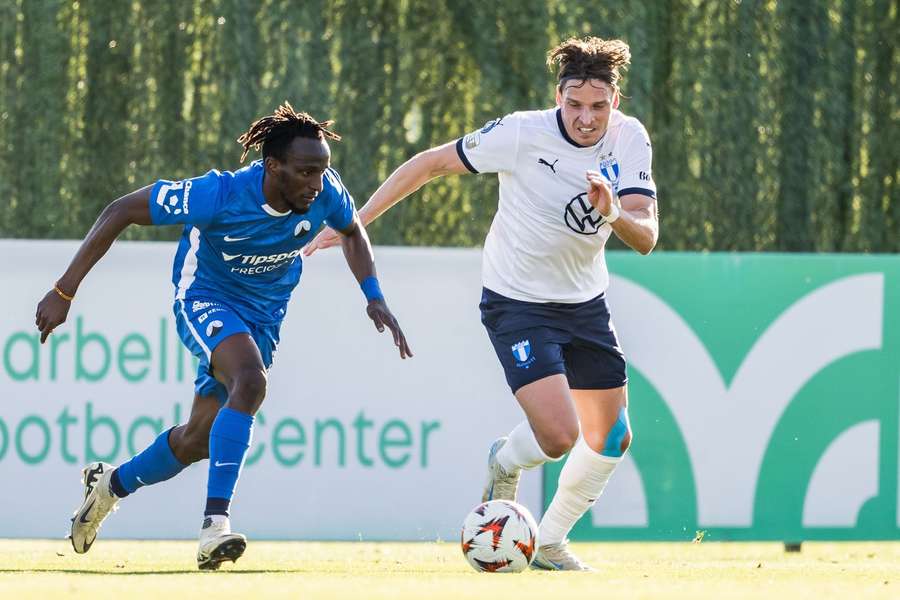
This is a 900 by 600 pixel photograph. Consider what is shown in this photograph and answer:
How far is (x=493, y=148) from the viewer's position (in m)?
7.42

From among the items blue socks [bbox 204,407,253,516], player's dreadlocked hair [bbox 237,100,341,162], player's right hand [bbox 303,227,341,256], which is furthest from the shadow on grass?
player's dreadlocked hair [bbox 237,100,341,162]

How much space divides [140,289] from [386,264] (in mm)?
1453

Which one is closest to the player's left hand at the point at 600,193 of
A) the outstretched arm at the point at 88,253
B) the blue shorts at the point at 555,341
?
the blue shorts at the point at 555,341

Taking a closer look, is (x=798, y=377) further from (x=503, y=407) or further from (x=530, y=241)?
(x=530, y=241)

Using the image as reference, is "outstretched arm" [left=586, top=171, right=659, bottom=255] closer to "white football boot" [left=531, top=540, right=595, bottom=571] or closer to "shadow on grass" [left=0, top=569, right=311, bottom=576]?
"white football boot" [left=531, top=540, right=595, bottom=571]

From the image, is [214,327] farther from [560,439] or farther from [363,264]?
[560,439]

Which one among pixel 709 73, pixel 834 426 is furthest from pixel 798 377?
pixel 709 73

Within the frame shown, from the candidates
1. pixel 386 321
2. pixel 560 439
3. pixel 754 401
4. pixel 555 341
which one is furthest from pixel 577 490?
pixel 754 401

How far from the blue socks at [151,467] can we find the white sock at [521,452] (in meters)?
Result: 1.53

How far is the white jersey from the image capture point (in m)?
7.27

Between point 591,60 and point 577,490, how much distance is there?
79.7 inches

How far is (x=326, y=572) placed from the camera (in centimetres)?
707

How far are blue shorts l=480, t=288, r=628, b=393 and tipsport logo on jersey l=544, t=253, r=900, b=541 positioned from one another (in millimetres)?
2031

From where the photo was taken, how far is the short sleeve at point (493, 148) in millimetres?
7410
